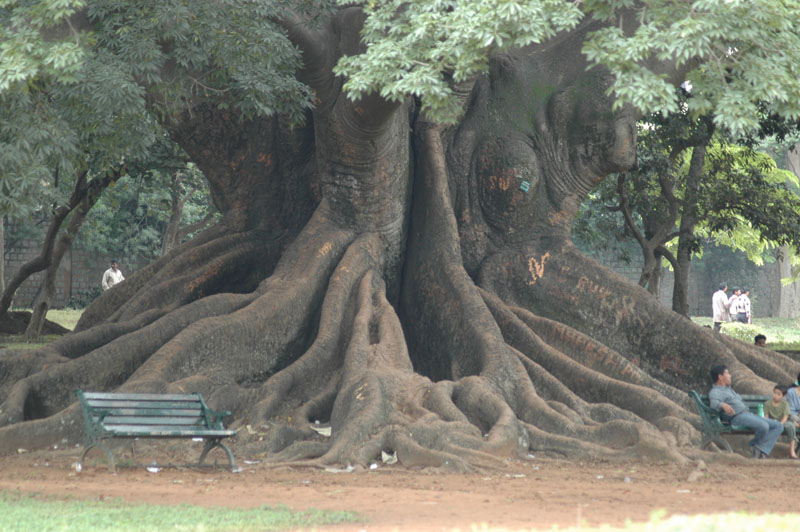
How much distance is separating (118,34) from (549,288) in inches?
225

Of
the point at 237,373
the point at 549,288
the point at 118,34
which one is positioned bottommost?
the point at 237,373

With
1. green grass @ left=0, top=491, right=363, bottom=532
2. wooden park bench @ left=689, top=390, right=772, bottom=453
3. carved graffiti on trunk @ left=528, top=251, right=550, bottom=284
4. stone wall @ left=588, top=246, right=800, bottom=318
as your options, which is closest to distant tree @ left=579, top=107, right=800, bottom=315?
carved graffiti on trunk @ left=528, top=251, right=550, bottom=284

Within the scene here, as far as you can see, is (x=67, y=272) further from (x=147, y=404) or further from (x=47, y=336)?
(x=147, y=404)

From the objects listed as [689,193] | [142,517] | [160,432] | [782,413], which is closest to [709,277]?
[689,193]

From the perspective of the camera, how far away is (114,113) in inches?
314

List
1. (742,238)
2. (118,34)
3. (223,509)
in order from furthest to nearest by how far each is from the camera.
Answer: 1. (742,238)
2. (118,34)
3. (223,509)

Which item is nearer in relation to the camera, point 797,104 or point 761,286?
point 797,104

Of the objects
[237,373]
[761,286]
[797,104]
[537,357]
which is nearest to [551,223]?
[537,357]

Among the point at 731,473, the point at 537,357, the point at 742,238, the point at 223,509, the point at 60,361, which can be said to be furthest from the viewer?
the point at 742,238

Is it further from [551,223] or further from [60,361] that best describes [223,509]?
[551,223]

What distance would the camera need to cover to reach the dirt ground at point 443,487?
5270 mm

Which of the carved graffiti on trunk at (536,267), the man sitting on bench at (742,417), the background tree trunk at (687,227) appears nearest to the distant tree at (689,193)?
the background tree trunk at (687,227)

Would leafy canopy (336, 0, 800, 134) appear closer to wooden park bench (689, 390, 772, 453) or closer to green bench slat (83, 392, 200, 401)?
green bench slat (83, 392, 200, 401)

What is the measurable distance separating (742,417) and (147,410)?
5072 mm
